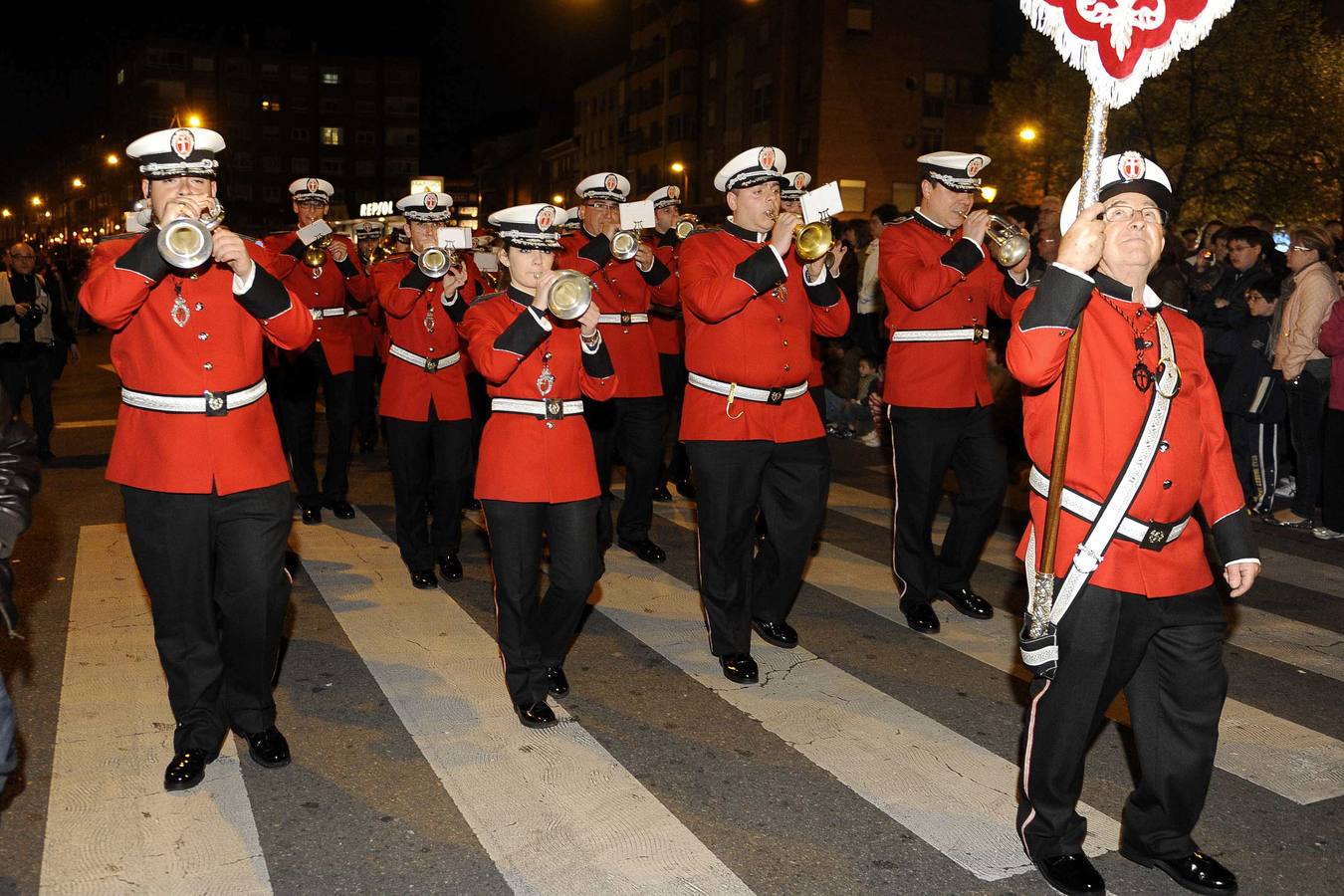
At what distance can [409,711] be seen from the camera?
5504mm

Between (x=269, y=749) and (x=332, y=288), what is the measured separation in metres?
5.54

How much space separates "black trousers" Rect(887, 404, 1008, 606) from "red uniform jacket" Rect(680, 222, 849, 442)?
0.88 m

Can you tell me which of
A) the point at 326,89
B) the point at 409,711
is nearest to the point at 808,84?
the point at 409,711

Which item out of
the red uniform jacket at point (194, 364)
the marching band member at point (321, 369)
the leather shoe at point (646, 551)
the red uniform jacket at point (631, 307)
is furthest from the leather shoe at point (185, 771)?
the marching band member at point (321, 369)

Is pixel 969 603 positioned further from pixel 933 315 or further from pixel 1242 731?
pixel 1242 731

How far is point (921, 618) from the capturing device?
6797 millimetres

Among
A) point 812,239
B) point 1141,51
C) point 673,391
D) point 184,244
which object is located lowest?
point 673,391

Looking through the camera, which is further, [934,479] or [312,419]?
[312,419]

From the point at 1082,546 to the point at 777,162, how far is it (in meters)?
3.06

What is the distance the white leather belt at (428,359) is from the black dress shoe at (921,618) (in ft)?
10.5

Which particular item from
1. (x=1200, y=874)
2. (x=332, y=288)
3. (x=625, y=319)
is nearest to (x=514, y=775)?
(x=1200, y=874)

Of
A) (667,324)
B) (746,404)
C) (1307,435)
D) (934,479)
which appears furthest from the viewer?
(667,324)

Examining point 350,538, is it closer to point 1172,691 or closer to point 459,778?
point 459,778

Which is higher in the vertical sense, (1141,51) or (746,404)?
(1141,51)
